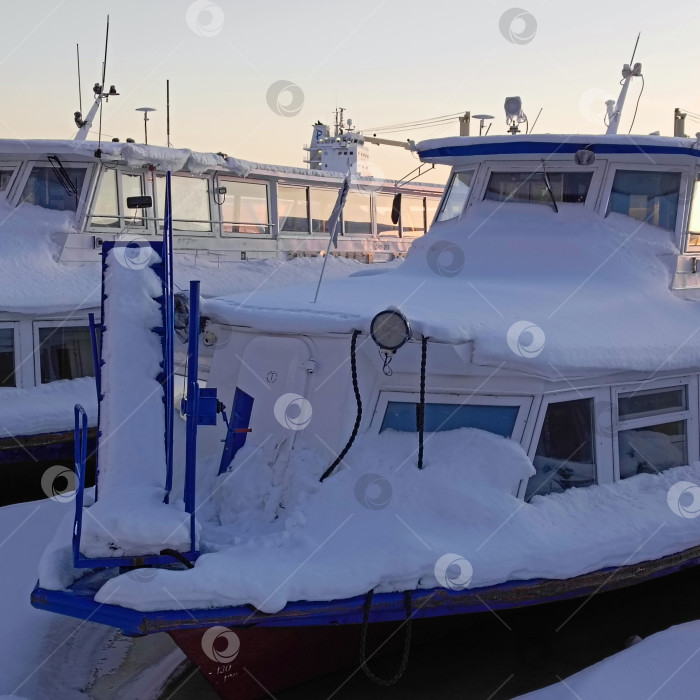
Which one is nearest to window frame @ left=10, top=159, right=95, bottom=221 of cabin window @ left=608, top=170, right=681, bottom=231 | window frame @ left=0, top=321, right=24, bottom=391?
window frame @ left=0, top=321, right=24, bottom=391

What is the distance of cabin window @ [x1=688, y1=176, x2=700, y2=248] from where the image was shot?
8523mm

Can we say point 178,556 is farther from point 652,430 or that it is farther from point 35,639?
point 652,430

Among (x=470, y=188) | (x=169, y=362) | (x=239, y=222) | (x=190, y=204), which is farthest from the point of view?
(x=239, y=222)

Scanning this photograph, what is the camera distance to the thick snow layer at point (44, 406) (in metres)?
9.95

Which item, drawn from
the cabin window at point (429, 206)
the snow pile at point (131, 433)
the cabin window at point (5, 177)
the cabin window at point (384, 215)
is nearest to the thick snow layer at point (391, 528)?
the snow pile at point (131, 433)

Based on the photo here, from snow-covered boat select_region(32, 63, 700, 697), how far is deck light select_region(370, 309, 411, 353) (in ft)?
0.04

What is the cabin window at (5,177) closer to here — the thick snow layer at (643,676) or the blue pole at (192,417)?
the blue pole at (192,417)

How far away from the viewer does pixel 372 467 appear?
5809 mm

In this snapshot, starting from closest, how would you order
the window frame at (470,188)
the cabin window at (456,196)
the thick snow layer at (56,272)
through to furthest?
the window frame at (470,188) → the cabin window at (456,196) → the thick snow layer at (56,272)

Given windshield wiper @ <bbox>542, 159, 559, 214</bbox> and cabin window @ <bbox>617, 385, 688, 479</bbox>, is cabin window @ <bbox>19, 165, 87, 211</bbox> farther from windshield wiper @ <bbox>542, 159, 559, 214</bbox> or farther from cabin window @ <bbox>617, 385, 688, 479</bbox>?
cabin window @ <bbox>617, 385, 688, 479</bbox>

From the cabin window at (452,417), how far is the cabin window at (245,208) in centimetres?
862

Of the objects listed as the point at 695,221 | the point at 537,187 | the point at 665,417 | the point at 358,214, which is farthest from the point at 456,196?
the point at 358,214

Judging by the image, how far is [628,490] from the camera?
650cm

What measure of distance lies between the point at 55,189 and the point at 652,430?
28.0 ft
